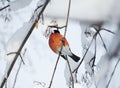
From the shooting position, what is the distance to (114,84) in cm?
138

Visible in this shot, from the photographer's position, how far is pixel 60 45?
1.41 meters

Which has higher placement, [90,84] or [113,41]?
[113,41]

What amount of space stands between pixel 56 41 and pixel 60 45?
2 cm

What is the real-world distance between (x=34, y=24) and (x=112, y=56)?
35cm

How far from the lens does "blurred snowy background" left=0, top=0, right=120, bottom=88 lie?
4.46 ft

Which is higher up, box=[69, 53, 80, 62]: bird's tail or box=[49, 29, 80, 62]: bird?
box=[49, 29, 80, 62]: bird

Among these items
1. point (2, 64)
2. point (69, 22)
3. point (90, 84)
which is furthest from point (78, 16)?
point (2, 64)

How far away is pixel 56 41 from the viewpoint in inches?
55.7

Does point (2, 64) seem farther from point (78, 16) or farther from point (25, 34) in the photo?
point (78, 16)

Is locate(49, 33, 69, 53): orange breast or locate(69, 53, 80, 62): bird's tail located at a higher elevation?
locate(49, 33, 69, 53): orange breast

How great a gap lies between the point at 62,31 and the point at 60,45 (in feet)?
0.19

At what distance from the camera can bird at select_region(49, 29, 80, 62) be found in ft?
4.62

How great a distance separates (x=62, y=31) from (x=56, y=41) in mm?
47

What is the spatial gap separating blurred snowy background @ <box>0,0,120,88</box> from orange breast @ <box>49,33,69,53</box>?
19 millimetres
